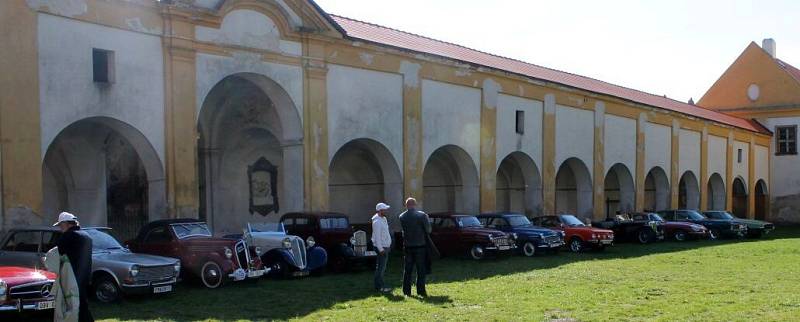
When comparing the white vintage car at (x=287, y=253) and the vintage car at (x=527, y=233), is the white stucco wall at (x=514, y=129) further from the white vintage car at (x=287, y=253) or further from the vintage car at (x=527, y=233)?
the white vintage car at (x=287, y=253)

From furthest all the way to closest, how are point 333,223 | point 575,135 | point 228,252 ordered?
point 575,135 → point 333,223 → point 228,252

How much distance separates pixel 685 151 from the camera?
36312mm

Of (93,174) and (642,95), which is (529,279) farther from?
(642,95)

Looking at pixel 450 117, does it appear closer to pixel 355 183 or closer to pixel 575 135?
pixel 355 183

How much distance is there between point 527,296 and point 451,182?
14261mm

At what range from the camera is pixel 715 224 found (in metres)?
28.2

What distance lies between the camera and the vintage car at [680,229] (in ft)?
85.4

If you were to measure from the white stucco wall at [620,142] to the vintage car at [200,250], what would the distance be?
20.1 meters

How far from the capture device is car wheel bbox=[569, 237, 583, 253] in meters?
21.6

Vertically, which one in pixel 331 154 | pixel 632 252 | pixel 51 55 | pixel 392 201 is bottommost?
pixel 632 252

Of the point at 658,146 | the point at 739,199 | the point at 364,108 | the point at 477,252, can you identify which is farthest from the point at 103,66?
the point at 739,199

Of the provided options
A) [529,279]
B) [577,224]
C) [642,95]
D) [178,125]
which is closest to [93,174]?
[178,125]

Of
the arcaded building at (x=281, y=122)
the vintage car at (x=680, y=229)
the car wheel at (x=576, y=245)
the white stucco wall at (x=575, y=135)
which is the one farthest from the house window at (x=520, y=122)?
the car wheel at (x=576, y=245)

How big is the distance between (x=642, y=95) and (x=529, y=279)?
25156 mm
